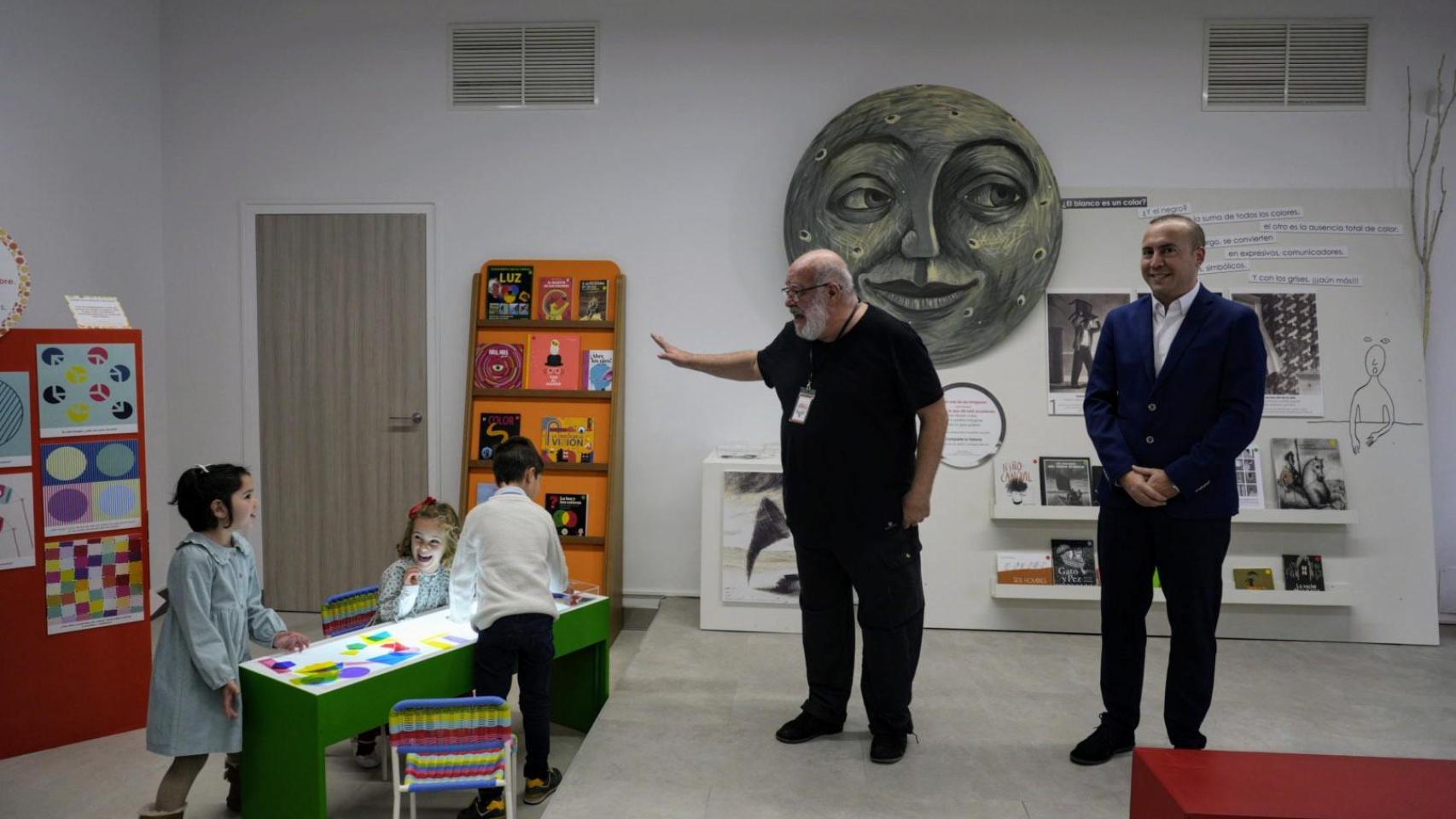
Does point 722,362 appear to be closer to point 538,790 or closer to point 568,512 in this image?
point 538,790

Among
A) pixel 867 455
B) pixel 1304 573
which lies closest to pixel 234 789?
pixel 867 455

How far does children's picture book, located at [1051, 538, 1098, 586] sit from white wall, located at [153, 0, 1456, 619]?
59.7 inches

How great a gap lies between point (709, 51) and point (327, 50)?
195 cm

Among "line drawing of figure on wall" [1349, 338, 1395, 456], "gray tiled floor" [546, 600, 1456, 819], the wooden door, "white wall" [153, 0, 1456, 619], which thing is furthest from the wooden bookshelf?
"line drawing of figure on wall" [1349, 338, 1395, 456]

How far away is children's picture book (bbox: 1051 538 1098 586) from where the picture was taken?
4188mm

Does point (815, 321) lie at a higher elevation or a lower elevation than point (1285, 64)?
lower

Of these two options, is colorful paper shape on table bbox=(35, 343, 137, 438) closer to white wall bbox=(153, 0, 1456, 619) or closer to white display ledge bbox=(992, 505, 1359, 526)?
white wall bbox=(153, 0, 1456, 619)

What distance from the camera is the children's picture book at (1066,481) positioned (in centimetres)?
423

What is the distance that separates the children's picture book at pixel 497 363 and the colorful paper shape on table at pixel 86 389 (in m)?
1.51

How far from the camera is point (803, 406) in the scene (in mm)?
2713

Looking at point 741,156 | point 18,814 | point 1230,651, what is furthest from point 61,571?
point 1230,651

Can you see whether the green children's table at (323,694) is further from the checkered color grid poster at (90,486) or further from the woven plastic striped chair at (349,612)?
the checkered color grid poster at (90,486)

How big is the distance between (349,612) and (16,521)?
1.12 m

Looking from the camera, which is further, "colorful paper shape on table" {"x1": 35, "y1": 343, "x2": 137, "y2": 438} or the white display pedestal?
the white display pedestal
